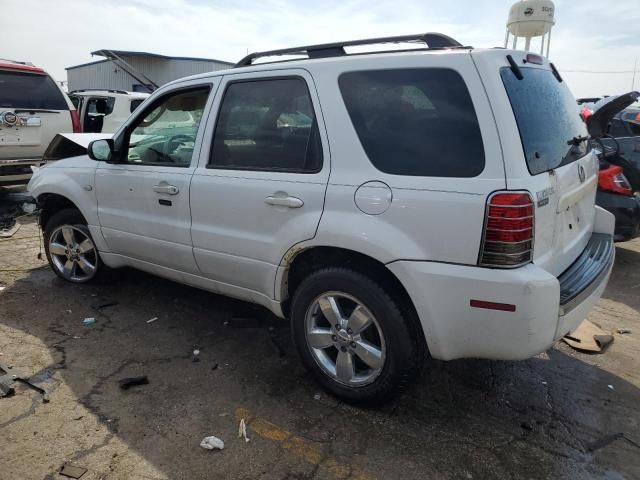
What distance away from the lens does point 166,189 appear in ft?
11.2

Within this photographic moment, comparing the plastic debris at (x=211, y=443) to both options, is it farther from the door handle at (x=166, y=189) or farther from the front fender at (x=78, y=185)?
the front fender at (x=78, y=185)

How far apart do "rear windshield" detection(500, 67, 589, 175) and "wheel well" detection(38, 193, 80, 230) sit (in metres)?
3.76

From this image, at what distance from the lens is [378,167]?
8.19ft

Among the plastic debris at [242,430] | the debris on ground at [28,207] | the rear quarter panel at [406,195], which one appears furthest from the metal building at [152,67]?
the plastic debris at [242,430]

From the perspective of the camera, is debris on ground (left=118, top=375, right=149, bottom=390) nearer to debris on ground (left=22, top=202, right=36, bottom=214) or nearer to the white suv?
the white suv

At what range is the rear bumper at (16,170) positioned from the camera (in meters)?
7.05

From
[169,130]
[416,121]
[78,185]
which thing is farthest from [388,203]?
[78,185]

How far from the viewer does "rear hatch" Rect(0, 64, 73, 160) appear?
703cm

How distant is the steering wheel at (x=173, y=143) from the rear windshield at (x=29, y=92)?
16.3ft

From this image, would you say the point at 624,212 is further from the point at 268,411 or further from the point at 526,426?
the point at 268,411

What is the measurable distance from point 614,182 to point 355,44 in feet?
12.6

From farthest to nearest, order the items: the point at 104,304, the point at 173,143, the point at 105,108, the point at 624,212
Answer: the point at 105,108 < the point at 624,212 < the point at 104,304 < the point at 173,143

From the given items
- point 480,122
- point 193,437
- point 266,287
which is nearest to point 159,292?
point 266,287

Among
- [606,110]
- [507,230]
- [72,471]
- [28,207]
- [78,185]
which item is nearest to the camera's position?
[507,230]
